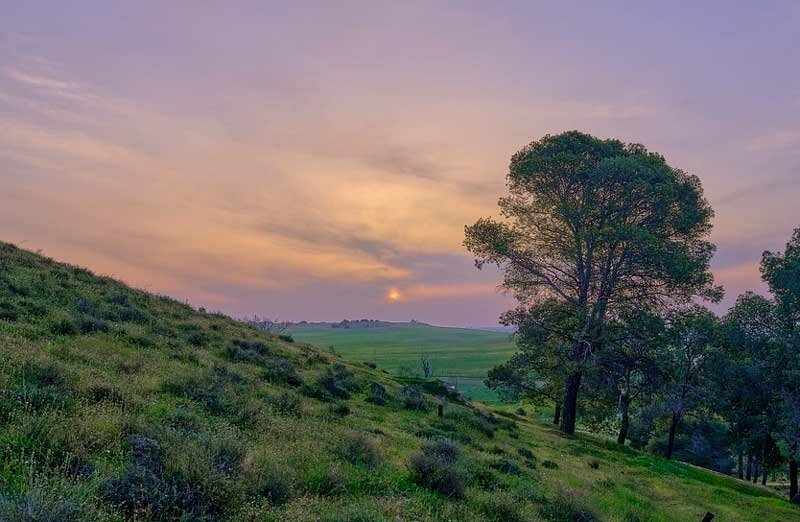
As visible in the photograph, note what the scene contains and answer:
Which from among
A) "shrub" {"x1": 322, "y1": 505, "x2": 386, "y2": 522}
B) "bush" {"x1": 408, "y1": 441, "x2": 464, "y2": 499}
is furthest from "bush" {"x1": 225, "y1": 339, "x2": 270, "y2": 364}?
"shrub" {"x1": 322, "y1": 505, "x2": 386, "y2": 522}

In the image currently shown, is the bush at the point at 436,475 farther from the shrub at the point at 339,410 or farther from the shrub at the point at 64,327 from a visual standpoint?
the shrub at the point at 64,327

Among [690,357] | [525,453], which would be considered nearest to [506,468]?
[525,453]

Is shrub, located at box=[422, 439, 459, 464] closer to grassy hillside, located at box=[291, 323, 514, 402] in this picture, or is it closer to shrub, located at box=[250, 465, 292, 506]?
shrub, located at box=[250, 465, 292, 506]

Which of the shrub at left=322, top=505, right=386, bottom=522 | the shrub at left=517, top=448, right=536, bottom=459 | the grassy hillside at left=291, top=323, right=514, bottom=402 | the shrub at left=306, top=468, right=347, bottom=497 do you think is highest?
the shrub at left=322, top=505, right=386, bottom=522

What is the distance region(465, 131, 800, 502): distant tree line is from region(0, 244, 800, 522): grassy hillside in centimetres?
899

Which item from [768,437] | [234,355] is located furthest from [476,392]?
[234,355]

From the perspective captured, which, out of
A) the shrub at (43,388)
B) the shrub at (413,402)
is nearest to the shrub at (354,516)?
the shrub at (43,388)

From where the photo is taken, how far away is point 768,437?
37000mm

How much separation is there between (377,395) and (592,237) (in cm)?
1593

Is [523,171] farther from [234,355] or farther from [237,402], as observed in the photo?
[237,402]

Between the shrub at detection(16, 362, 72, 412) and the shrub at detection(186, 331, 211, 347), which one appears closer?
the shrub at detection(16, 362, 72, 412)

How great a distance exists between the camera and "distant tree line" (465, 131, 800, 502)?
28.9 meters

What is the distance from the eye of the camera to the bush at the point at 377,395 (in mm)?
21234

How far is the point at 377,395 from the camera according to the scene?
2206cm
